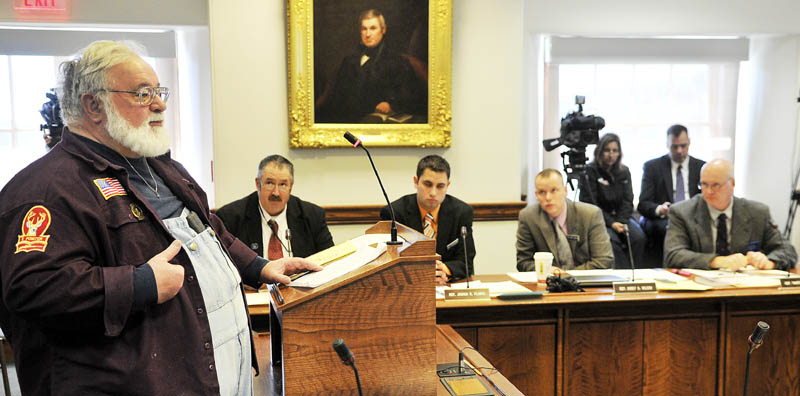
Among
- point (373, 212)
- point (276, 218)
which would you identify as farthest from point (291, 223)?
Result: point (373, 212)

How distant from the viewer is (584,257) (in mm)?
3623

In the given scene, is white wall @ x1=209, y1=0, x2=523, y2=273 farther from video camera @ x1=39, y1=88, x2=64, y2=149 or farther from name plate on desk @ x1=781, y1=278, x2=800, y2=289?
name plate on desk @ x1=781, y1=278, x2=800, y2=289

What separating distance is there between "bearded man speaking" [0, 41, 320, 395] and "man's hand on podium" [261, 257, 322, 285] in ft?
0.40

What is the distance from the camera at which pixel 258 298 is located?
2.64 m

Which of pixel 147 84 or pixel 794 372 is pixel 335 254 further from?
pixel 794 372

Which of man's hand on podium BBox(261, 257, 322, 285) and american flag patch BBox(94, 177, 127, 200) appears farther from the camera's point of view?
man's hand on podium BBox(261, 257, 322, 285)

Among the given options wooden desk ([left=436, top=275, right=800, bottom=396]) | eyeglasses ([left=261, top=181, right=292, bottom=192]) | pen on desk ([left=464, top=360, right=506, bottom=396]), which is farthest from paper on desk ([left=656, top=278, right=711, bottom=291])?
eyeglasses ([left=261, top=181, right=292, bottom=192])

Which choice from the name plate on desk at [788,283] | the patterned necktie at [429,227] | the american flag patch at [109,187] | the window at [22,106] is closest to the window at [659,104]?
the patterned necktie at [429,227]

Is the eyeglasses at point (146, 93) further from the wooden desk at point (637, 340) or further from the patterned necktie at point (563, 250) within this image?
the patterned necktie at point (563, 250)

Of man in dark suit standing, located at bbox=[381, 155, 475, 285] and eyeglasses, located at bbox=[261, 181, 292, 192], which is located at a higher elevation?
eyeglasses, located at bbox=[261, 181, 292, 192]

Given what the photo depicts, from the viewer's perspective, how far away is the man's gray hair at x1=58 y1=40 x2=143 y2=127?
1.43 metres

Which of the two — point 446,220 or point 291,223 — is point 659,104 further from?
point 291,223

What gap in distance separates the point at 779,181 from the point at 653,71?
1421mm

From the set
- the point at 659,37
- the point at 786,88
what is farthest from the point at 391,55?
the point at 786,88
